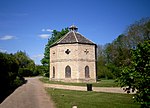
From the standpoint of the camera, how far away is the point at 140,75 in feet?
30.5

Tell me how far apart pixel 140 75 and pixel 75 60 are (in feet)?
118

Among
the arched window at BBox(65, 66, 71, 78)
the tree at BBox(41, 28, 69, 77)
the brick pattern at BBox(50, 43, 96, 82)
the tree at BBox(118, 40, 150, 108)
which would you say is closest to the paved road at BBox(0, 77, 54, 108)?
the tree at BBox(118, 40, 150, 108)

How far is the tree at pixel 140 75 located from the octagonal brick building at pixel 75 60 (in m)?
34.7

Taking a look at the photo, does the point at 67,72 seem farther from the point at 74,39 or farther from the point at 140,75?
the point at 140,75

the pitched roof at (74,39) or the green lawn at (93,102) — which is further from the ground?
the pitched roof at (74,39)

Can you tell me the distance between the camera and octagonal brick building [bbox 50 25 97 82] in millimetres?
44969

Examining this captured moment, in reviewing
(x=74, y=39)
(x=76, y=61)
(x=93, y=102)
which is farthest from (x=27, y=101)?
(x=74, y=39)

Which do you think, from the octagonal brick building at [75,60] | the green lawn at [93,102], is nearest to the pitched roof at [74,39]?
the octagonal brick building at [75,60]

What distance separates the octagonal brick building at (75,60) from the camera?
4497 cm

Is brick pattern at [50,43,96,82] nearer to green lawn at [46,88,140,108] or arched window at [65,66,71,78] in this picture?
arched window at [65,66,71,78]

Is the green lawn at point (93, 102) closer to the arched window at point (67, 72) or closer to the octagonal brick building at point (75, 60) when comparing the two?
the octagonal brick building at point (75, 60)

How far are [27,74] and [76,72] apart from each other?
3767 cm

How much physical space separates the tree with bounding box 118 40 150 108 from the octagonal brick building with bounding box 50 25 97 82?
34.7 metres

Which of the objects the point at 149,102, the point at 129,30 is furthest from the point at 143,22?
the point at 149,102
